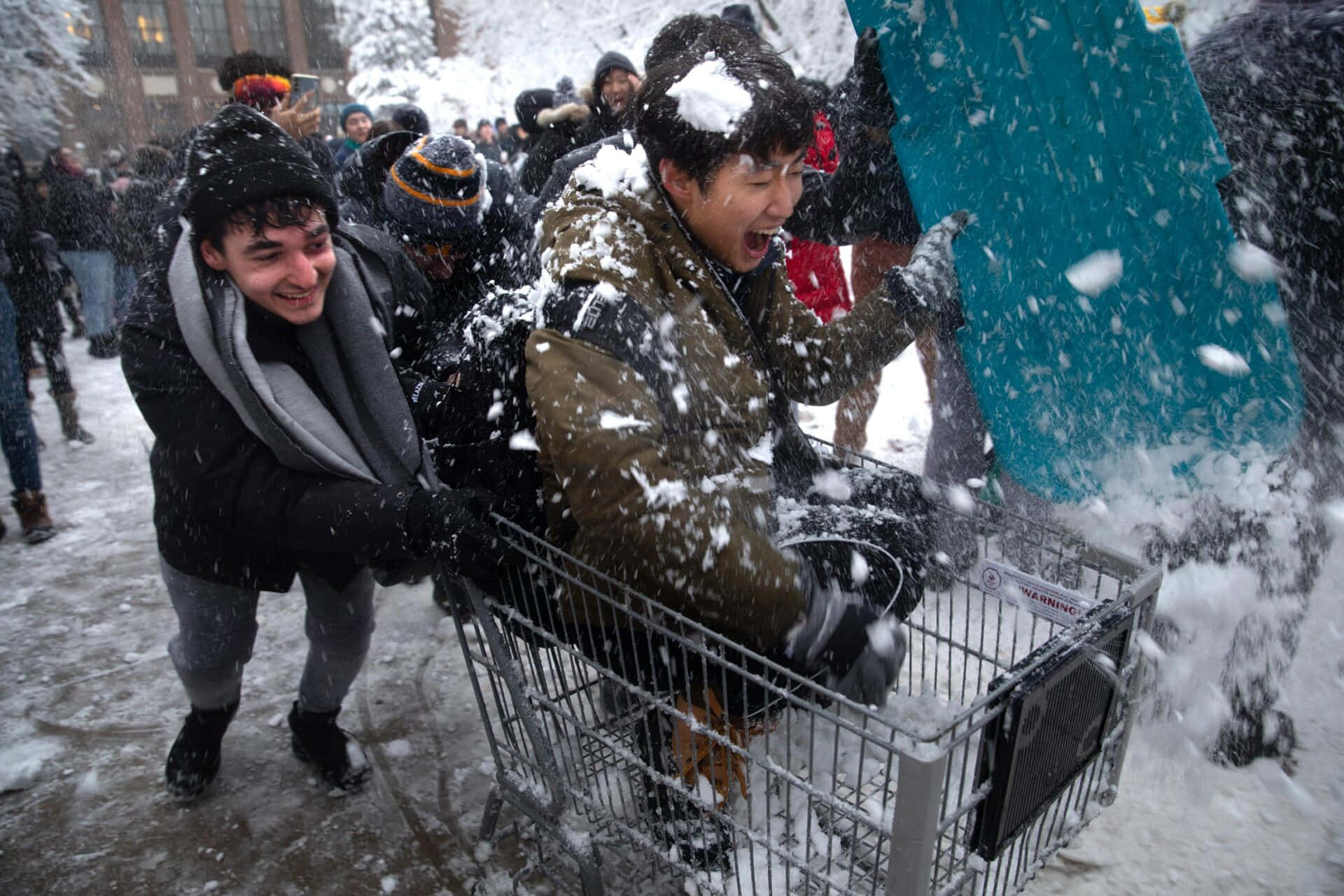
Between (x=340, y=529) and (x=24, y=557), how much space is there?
3.40 m

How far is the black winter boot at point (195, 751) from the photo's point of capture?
2.62 meters

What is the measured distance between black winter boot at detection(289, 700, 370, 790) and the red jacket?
8.78 ft

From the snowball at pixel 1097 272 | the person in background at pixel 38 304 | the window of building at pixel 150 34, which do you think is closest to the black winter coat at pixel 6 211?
the person in background at pixel 38 304

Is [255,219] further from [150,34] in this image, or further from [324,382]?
[150,34]

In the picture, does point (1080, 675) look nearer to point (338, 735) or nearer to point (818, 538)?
point (818, 538)

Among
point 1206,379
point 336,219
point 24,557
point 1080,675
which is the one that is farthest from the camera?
point 24,557

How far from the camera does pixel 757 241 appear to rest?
6.32 ft

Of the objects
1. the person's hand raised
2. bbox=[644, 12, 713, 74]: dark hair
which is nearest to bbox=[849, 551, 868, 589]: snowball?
bbox=[644, 12, 713, 74]: dark hair

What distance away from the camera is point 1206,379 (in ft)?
8.84

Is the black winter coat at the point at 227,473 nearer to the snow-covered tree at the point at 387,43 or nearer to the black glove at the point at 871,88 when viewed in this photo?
the black glove at the point at 871,88

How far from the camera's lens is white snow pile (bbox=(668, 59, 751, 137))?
1733mm

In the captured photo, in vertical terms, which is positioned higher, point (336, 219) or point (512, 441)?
point (336, 219)

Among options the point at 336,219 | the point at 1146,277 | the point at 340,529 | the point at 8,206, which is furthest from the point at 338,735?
the point at 8,206

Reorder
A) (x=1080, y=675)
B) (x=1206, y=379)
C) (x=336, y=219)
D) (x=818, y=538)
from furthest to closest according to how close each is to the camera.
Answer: (x=1206, y=379) → (x=336, y=219) → (x=818, y=538) → (x=1080, y=675)
